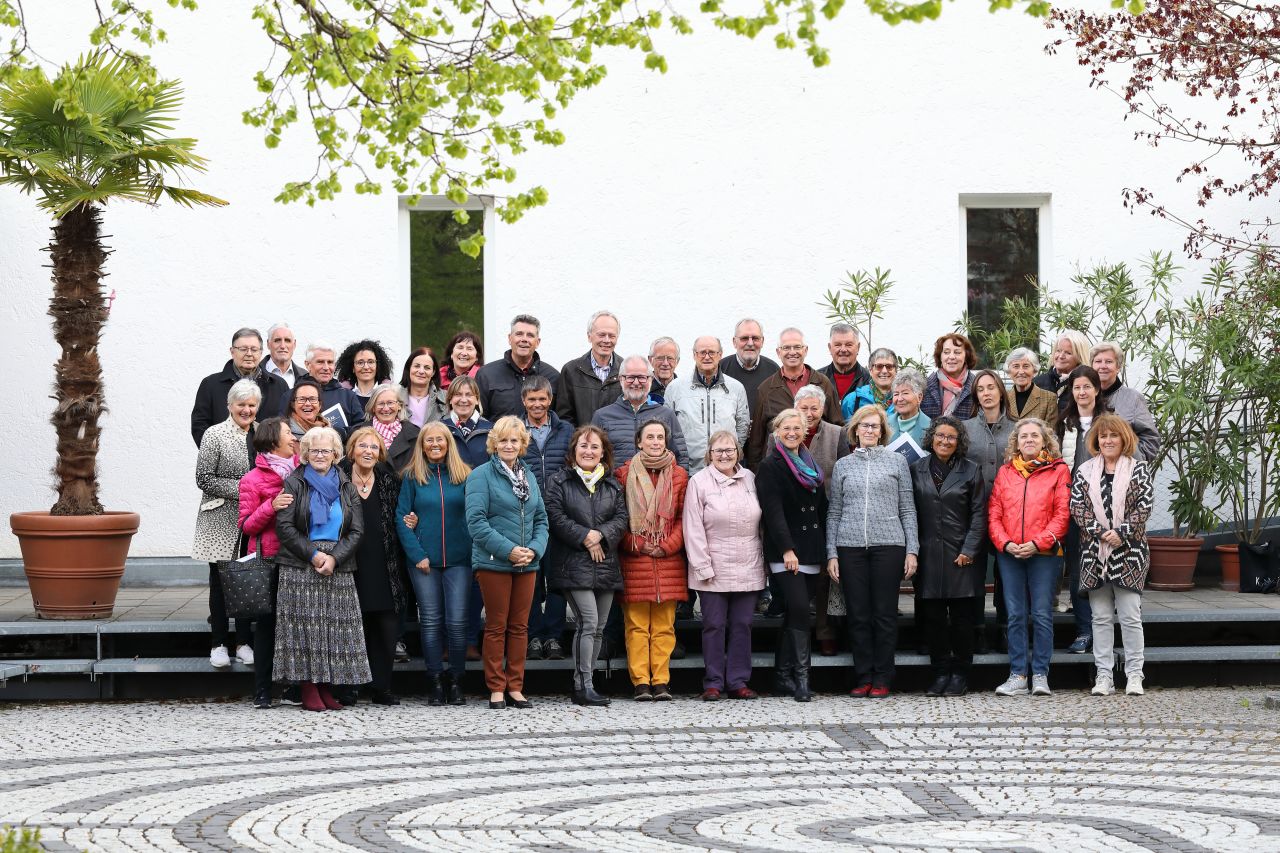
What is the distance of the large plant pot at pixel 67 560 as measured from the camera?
39.6 feet

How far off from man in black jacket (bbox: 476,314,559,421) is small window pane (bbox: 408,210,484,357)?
3.54 m

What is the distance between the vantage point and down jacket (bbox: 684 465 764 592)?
1127 centimetres

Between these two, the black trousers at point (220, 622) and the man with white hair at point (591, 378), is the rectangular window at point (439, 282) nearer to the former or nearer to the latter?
the man with white hair at point (591, 378)

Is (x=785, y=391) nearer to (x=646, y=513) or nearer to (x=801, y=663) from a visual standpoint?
(x=646, y=513)

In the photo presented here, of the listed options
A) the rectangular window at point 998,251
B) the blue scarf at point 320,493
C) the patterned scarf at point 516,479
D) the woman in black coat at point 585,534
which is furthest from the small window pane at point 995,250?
the blue scarf at point 320,493

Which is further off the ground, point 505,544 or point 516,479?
point 516,479

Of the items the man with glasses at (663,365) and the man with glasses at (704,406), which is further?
the man with glasses at (663,365)

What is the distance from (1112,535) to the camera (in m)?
11.2

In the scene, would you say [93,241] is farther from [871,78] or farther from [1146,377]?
[1146,377]

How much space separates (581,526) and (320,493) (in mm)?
1624

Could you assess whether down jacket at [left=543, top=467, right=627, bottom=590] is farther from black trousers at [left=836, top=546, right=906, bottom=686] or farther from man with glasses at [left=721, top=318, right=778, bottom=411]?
man with glasses at [left=721, top=318, right=778, bottom=411]

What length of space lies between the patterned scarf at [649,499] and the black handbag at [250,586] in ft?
7.46

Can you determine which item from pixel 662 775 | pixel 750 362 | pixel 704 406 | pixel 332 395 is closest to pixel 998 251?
pixel 750 362

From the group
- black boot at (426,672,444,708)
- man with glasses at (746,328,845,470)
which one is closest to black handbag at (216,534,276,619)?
black boot at (426,672,444,708)
